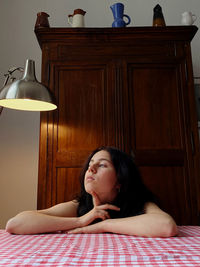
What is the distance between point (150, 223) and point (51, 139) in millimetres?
1053

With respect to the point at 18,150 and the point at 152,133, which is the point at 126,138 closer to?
the point at 152,133

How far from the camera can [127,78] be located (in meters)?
1.87

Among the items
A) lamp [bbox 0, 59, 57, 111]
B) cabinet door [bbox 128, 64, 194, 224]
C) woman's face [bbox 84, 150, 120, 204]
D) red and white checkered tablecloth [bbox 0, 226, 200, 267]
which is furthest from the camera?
cabinet door [bbox 128, 64, 194, 224]

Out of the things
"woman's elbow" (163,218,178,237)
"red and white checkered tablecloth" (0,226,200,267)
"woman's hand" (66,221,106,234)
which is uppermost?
"red and white checkered tablecloth" (0,226,200,267)

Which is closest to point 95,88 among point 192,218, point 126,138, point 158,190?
point 126,138

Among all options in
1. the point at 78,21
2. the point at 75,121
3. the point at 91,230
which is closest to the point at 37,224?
the point at 91,230

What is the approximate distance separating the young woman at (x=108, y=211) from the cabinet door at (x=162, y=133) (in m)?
0.44

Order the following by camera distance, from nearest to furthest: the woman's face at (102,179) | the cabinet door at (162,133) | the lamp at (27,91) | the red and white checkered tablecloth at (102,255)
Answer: the red and white checkered tablecloth at (102,255) < the woman's face at (102,179) < the lamp at (27,91) < the cabinet door at (162,133)

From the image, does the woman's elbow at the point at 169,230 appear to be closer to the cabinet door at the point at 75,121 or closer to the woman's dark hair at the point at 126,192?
the woman's dark hair at the point at 126,192

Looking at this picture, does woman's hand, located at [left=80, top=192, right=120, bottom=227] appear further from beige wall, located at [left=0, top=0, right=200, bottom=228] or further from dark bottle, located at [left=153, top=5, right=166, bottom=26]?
dark bottle, located at [left=153, top=5, right=166, bottom=26]

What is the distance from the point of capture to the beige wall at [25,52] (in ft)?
7.37

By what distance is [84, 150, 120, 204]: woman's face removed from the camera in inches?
45.7

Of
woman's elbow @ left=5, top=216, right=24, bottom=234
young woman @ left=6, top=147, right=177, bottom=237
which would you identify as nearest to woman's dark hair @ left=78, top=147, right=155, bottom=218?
young woman @ left=6, top=147, right=177, bottom=237

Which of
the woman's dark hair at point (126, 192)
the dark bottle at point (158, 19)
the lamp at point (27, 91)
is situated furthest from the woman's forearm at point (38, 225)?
the dark bottle at point (158, 19)
